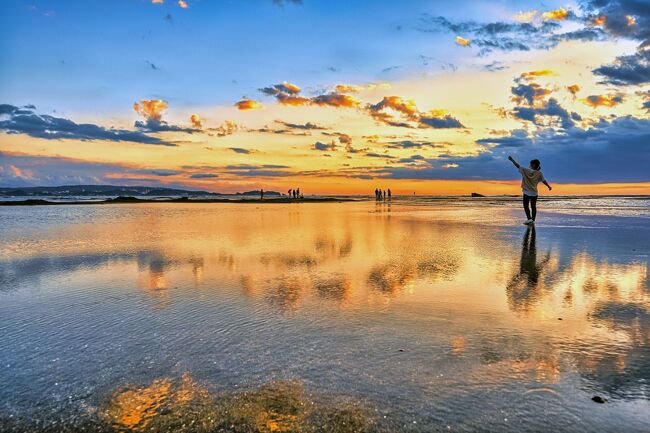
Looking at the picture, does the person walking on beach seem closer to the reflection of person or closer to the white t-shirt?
the white t-shirt

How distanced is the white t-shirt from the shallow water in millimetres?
9098

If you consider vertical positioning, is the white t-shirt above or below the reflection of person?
above

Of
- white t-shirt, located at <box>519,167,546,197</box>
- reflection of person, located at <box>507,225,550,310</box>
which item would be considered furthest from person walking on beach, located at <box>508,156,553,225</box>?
reflection of person, located at <box>507,225,550,310</box>

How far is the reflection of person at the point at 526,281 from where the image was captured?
16.9ft

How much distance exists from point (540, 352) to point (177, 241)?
410 inches

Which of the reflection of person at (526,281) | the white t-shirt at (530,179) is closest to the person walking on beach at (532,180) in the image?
the white t-shirt at (530,179)

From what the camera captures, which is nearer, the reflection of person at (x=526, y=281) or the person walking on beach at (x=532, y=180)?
the reflection of person at (x=526, y=281)

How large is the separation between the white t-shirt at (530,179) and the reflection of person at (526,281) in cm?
831

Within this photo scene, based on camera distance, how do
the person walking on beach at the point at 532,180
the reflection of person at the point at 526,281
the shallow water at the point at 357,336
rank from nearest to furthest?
the shallow water at the point at 357,336 < the reflection of person at the point at 526,281 < the person walking on beach at the point at 532,180

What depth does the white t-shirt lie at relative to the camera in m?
16.8

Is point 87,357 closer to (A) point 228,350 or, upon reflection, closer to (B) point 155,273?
(A) point 228,350

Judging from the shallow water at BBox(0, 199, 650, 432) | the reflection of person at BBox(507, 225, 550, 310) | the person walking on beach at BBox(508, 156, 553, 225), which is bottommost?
the shallow water at BBox(0, 199, 650, 432)

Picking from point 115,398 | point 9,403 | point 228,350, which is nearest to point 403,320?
point 228,350

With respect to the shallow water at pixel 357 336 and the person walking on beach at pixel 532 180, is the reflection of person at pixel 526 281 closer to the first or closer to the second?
the shallow water at pixel 357 336
